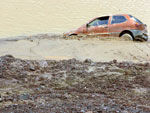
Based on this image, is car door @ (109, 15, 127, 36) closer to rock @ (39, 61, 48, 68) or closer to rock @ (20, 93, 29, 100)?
rock @ (39, 61, 48, 68)

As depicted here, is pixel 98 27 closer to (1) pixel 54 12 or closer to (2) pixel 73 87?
(2) pixel 73 87

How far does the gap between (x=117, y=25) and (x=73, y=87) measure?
305 inches

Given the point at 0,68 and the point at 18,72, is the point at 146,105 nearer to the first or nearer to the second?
the point at 18,72

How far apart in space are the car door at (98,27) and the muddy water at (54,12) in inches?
157

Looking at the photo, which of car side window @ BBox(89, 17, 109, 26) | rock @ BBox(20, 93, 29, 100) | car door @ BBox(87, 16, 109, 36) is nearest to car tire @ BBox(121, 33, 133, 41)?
car door @ BBox(87, 16, 109, 36)

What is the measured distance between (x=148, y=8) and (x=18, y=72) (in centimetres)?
2103

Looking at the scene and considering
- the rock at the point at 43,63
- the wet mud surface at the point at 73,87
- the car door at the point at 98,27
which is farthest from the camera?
the car door at the point at 98,27

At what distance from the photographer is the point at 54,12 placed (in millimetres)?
22078

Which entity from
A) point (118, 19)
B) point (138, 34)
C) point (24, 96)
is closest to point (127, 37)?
point (138, 34)

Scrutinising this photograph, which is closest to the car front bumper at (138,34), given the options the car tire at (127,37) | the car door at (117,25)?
the car tire at (127,37)

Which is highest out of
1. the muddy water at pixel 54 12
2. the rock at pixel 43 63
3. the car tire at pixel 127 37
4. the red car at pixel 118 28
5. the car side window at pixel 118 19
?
the muddy water at pixel 54 12

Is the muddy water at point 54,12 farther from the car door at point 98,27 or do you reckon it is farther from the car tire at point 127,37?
the car tire at point 127,37

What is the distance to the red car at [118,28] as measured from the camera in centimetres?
1325

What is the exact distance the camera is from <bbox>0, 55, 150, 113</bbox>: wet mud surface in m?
4.99
